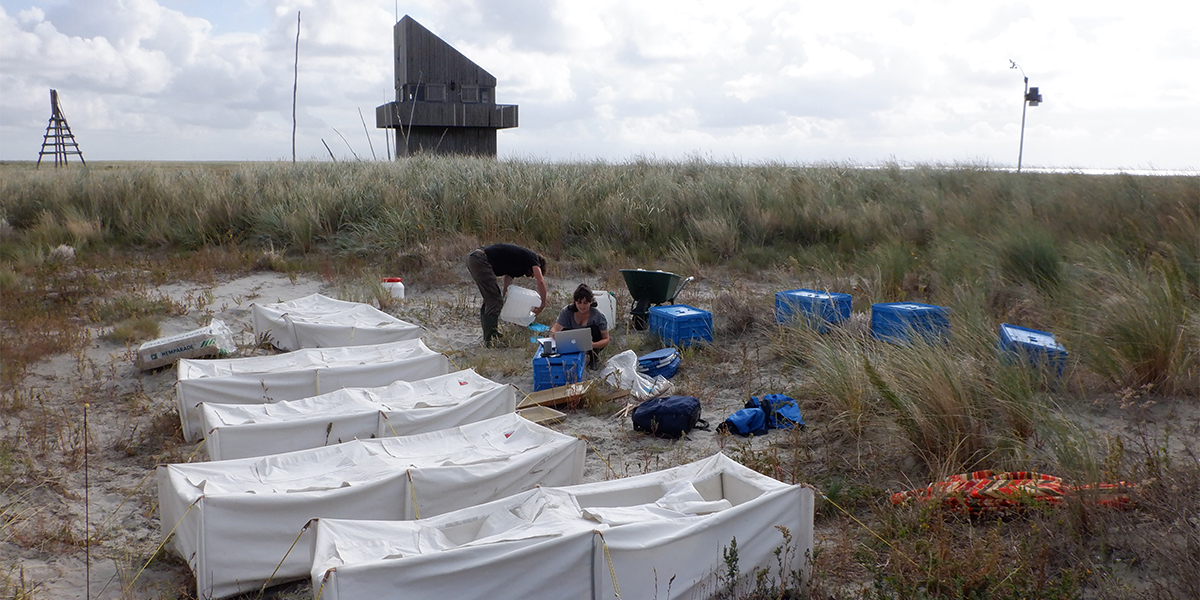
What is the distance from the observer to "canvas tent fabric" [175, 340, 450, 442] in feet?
20.9

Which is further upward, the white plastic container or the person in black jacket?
the person in black jacket

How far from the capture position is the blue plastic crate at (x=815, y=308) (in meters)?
8.12

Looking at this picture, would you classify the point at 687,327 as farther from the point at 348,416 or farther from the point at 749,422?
the point at 348,416

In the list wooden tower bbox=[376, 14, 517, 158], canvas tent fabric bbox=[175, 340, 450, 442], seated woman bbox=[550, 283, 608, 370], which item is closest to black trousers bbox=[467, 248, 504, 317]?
seated woman bbox=[550, 283, 608, 370]

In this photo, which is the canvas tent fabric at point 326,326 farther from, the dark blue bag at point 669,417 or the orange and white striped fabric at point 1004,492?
the orange and white striped fabric at point 1004,492

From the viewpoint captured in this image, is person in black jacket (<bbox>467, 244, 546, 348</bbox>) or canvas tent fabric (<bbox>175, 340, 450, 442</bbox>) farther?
person in black jacket (<bbox>467, 244, 546, 348</bbox>)

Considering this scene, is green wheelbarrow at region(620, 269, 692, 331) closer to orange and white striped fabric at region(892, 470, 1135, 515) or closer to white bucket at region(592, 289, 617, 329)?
white bucket at region(592, 289, 617, 329)

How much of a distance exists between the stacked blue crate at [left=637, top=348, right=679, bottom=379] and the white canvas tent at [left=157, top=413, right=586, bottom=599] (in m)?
2.67

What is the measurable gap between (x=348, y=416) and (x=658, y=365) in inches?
125

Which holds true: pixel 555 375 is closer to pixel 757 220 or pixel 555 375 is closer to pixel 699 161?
pixel 757 220

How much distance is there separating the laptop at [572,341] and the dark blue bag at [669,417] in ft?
4.66

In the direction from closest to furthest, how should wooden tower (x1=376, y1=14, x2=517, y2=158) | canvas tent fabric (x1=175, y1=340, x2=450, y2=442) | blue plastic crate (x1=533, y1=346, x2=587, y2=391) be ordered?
canvas tent fabric (x1=175, y1=340, x2=450, y2=442)
blue plastic crate (x1=533, y1=346, x2=587, y2=391)
wooden tower (x1=376, y1=14, x2=517, y2=158)

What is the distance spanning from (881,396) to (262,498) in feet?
12.8

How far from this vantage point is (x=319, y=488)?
4324mm
